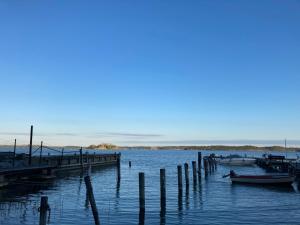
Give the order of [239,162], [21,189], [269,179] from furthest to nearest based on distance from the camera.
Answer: [239,162] < [269,179] < [21,189]

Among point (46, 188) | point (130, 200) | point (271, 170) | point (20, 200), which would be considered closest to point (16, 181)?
point (46, 188)

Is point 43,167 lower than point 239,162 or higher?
lower

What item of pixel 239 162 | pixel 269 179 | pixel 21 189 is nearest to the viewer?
pixel 21 189

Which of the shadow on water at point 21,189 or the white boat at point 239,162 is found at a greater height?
the white boat at point 239,162

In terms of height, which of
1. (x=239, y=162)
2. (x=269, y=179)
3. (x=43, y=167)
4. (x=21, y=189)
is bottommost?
(x=21, y=189)

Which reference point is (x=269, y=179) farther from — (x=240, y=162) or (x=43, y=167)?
(x=240, y=162)

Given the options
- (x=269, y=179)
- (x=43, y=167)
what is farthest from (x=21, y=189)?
(x=269, y=179)

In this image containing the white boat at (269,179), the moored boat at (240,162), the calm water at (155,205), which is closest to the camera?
the calm water at (155,205)

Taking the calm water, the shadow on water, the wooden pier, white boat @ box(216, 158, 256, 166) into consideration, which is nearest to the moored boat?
white boat @ box(216, 158, 256, 166)

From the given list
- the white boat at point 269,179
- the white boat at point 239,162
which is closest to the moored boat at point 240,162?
the white boat at point 239,162

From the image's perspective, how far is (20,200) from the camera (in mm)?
36031

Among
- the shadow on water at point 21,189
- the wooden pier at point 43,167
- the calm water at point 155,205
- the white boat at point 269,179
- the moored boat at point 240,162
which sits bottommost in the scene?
the calm water at point 155,205

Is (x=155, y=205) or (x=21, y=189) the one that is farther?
(x=21, y=189)

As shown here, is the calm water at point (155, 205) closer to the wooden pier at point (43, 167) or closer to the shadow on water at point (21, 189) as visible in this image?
the shadow on water at point (21, 189)
